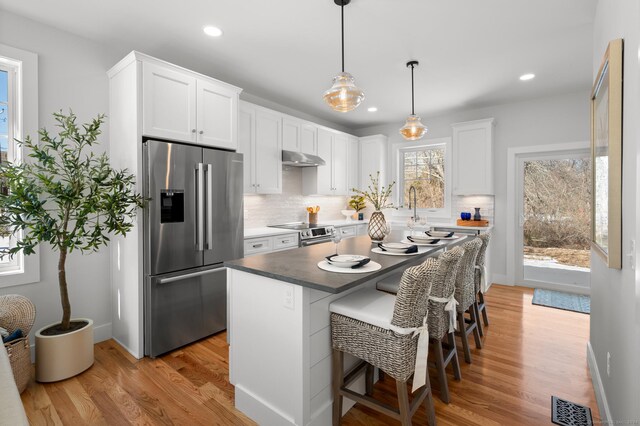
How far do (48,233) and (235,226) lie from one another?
144 cm

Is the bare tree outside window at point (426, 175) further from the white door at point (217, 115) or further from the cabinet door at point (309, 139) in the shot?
the white door at point (217, 115)

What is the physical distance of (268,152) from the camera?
414 centimetres

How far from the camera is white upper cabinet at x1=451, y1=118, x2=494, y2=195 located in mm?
4758

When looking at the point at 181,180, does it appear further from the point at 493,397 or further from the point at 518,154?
the point at 518,154

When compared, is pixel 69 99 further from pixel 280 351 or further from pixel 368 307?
pixel 368 307

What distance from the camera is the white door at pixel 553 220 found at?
173 inches

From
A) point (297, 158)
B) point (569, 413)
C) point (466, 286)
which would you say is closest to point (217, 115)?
point (297, 158)

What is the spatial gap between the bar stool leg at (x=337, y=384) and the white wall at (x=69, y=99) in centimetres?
238

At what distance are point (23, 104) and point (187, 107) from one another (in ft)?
3.88

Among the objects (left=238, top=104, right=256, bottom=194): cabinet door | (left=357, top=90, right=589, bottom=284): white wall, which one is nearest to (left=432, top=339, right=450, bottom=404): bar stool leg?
(left=238, top=104, right=256, bottom=194): cabinet door

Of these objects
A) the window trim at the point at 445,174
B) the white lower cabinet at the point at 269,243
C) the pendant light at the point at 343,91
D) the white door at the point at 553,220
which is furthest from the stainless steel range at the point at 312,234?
the white door at the point at 553,220

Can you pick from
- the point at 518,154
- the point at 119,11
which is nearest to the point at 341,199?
the point at 518,154

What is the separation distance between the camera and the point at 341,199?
6.07 meters

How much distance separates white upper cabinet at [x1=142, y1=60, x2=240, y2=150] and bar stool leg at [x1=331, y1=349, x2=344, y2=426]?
89.0 inches
